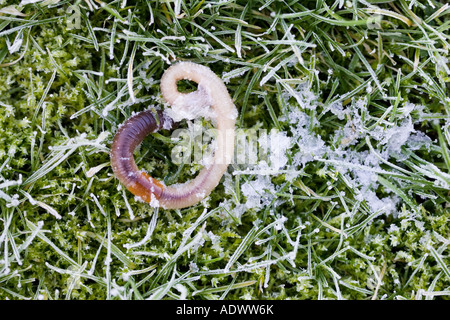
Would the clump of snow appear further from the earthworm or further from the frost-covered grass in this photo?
the earthworm

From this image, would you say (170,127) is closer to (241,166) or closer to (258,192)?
(241,166)

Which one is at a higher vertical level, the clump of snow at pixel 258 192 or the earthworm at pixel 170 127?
the earthworm at pixel 170 127

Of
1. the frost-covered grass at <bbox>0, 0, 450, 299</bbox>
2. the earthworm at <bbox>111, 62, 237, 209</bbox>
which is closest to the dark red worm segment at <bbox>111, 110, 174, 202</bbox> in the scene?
the earthworm at <bbox>111, 62, 237, 209</bbox>

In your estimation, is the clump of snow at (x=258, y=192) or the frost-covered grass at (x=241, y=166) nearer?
the frost-covered grass at (x=241, y=166)

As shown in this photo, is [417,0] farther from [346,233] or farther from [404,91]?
[346,233]

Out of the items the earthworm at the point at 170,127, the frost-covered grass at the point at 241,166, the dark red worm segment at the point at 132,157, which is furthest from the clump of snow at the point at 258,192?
the dark red worm segment at the point at 132,157

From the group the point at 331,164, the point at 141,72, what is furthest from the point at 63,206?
the point at 331,164

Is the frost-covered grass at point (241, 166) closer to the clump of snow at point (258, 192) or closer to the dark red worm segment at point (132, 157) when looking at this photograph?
the clump of snow at point (258, 192)
